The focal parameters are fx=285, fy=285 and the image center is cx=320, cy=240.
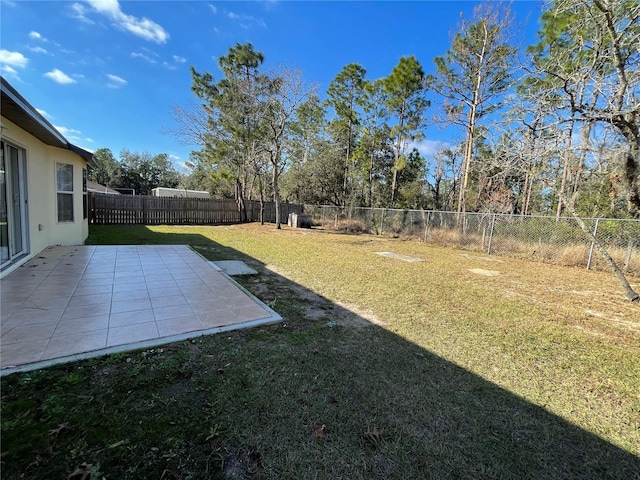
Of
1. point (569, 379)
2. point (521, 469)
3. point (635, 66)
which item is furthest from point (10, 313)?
point (635, 66)

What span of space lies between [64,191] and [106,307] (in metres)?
5.15

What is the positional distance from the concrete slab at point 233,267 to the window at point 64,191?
12.7 ft

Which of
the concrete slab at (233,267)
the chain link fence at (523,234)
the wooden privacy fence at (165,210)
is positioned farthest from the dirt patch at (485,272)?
the wooden privacy fence at (165,210)

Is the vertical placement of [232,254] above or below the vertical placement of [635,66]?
below

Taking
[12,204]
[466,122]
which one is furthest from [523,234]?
[12,204]

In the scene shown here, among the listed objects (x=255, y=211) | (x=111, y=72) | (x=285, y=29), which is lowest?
(x=255, y=211)

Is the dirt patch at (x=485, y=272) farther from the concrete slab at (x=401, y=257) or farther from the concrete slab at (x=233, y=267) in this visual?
the concrete slab at (x=233, y=267)

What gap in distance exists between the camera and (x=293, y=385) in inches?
79.6

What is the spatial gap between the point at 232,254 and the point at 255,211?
11.7 meters

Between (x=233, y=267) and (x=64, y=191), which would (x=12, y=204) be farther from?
(x=233, y=267)

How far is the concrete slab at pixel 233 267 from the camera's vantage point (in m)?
5.04

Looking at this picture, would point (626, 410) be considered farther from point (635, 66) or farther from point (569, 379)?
point (635, 66)

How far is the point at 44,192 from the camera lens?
18.1 feet

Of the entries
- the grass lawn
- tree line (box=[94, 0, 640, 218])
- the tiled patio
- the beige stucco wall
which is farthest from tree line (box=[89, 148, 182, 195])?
the grass lawn
